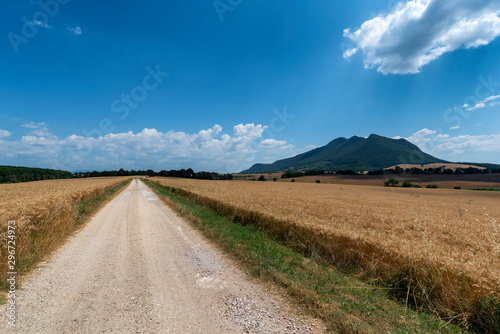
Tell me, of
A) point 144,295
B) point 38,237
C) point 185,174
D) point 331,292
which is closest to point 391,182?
point 331,292

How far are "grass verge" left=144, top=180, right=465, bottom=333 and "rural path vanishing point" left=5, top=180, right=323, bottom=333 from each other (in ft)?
1.48

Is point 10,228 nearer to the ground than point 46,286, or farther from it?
farther from it

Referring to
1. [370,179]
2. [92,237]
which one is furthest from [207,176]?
[92,237]

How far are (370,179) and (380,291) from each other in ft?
312

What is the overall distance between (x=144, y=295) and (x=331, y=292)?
13.5 ft

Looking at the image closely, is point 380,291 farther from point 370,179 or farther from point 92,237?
point 370,179

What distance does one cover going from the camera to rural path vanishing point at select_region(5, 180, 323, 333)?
3354mm

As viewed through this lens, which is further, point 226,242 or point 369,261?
point 226,242

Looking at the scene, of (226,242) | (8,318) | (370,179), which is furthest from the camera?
(370,179)

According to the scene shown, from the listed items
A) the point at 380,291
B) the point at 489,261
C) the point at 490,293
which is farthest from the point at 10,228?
the point at 489,261

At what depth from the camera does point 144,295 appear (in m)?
4.29

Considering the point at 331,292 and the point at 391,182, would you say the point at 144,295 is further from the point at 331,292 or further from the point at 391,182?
the point at 391,182

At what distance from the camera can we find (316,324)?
3521mm

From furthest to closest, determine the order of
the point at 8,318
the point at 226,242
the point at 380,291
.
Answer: the point at 226,242 < the point at 380,291 < the point at 8,318
